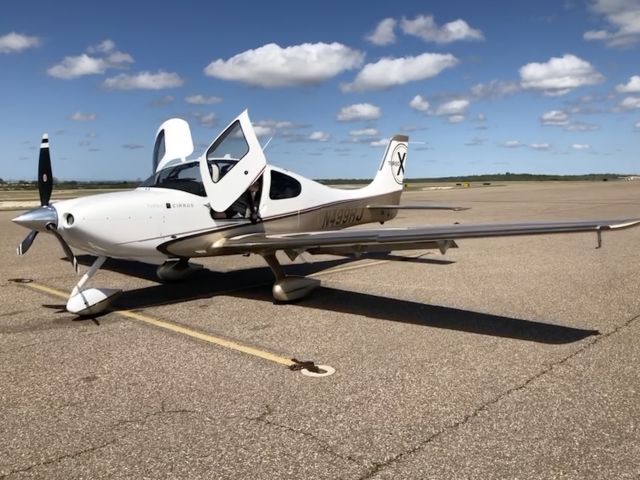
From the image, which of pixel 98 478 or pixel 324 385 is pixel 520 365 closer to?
pixel 324 385

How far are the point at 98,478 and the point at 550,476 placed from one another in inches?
103

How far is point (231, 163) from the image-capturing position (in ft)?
25.0

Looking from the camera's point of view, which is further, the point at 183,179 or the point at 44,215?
the point at 183,179

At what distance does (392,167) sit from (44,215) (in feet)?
25.3

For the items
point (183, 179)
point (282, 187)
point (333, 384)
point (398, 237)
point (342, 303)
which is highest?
point (183, 179)

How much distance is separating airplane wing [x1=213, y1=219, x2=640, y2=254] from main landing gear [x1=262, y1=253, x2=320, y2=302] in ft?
0.99

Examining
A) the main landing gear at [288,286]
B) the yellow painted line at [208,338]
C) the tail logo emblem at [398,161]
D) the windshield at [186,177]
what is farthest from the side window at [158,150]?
the tail logo emblem at [398,161]

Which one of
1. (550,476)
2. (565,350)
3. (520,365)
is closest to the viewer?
(550,476)

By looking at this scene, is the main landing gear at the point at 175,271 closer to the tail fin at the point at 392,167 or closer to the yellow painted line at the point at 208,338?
the yellow painted line at the point at 208,338

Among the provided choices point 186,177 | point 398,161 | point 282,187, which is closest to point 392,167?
point 398,161

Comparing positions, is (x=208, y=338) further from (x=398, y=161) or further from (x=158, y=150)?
(x=398, y=161)

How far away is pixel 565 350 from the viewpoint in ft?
17.2

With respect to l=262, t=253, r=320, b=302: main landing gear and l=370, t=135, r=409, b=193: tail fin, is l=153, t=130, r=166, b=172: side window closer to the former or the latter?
l=262, t=253, r=320, b=302: main landing gear

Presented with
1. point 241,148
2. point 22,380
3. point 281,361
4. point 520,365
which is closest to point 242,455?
point 281,361
